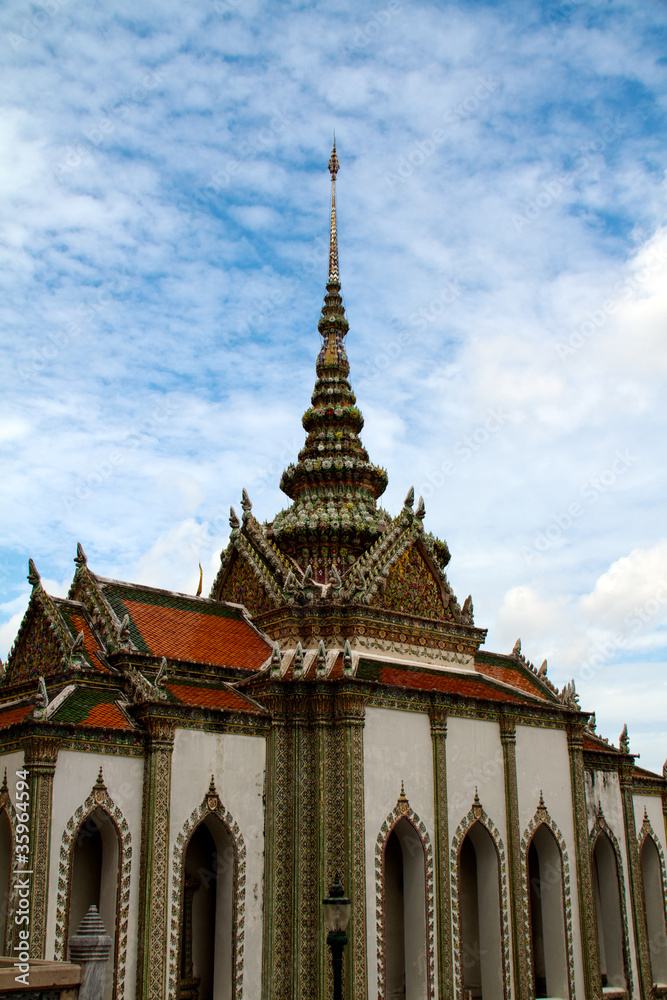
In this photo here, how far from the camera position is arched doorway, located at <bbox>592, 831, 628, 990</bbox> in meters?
22.5

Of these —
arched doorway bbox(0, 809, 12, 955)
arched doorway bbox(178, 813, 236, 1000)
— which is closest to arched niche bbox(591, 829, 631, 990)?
arched doorway bbox(178, 813, 236, 1000)

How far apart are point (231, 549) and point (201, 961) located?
28.8ft

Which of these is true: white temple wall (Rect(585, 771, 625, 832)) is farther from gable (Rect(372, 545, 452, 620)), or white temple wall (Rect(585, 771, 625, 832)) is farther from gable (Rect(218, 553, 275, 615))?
gable (Rect(218, 553, 275, 615))

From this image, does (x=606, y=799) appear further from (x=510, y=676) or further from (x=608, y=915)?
(x=510, y=676)

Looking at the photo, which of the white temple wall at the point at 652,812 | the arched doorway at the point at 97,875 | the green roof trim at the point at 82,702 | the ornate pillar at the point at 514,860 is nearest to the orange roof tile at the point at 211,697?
the green roof trim at the point at 82,702

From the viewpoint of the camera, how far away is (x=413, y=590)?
70.2 feet

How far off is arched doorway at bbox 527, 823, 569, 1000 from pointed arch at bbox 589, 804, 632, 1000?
1.77m

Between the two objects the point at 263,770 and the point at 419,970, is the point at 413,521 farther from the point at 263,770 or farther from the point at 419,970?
the point at 419,970

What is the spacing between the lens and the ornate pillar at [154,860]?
49.6 feet

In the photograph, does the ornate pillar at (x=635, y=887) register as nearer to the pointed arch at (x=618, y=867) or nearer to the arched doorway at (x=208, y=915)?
the pointed arch at (x=618, y=867)

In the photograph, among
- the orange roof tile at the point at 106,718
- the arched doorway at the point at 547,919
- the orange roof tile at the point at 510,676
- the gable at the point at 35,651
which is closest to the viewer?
the orange roof tile at the point at 106,718

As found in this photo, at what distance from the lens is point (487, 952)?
62.1 feet

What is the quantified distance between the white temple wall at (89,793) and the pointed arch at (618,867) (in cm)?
1120

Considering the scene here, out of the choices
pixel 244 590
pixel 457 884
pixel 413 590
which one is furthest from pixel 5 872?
pixel 413 590
